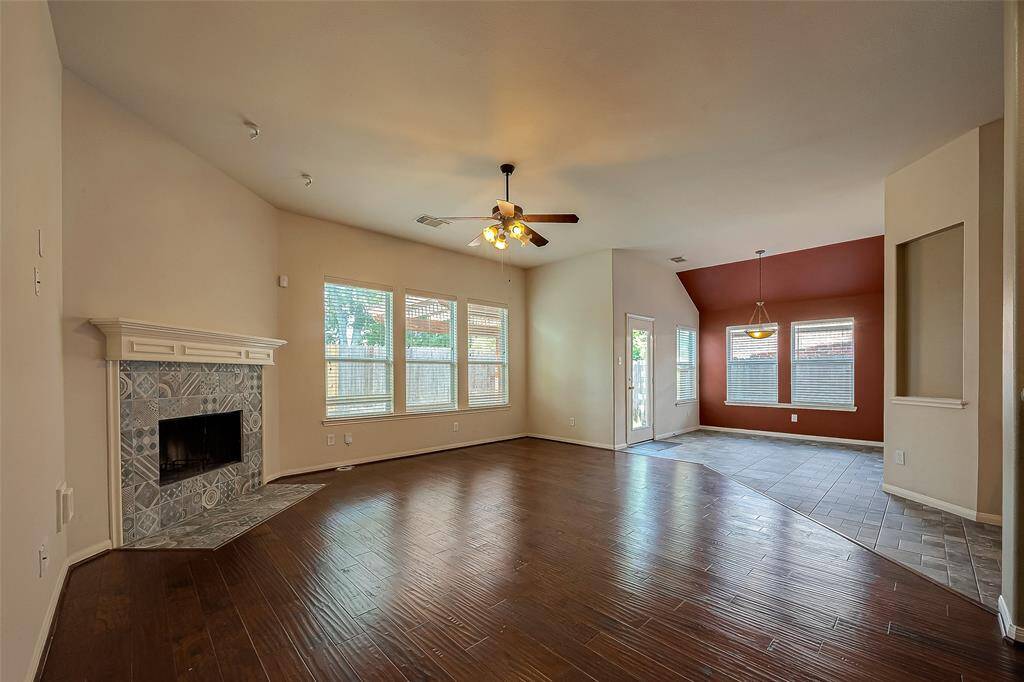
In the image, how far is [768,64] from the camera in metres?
2.62

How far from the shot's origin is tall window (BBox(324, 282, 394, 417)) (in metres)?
5.46

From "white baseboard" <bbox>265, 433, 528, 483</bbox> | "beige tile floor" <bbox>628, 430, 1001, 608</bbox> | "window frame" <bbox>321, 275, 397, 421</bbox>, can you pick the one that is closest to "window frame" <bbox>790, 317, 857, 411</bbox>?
"beige tile floor" <bbox>628, 430, 1001, 608</bbox>

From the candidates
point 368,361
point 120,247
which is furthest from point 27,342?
point 368,361

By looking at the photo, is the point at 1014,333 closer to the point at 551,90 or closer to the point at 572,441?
the point at 551,90

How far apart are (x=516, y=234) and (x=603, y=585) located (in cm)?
278

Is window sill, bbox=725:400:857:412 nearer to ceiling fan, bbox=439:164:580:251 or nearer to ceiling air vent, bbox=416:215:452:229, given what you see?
ceiling fan, bbox=439:164:580:251

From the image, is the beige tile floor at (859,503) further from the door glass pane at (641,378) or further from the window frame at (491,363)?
the window frame at (491,363)

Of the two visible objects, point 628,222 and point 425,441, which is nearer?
point 628,222

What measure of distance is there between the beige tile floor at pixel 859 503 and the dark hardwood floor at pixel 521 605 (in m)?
0.26

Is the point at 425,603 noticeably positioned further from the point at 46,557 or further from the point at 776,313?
the point at 776,313

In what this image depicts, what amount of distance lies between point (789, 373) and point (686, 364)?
68.7 inches

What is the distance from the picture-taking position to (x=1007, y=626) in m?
2.05

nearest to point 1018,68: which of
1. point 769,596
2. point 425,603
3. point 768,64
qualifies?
point 768,64

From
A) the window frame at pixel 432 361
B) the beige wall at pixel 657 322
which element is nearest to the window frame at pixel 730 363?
the beige wall at pixel 657 322
